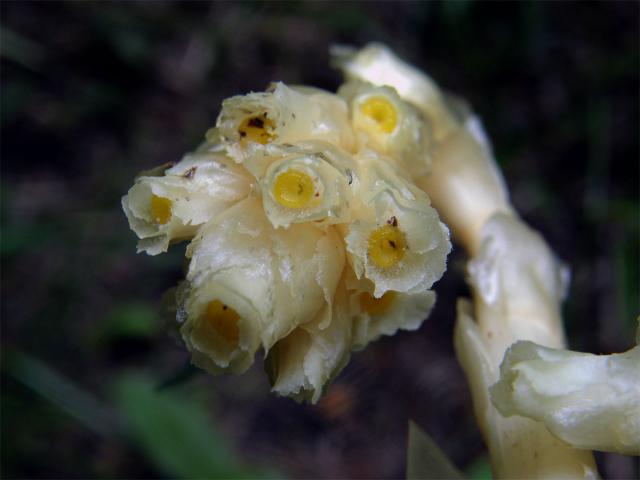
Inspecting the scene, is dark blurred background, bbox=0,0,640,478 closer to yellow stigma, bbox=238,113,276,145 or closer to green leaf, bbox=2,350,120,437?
green leaf, bbox=2,350,120,437

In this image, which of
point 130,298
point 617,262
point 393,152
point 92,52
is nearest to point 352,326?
point 393,152

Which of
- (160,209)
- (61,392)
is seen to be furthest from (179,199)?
(61,392)

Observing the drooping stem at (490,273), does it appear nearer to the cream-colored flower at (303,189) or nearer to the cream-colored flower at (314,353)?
the cream-colored flower at (314,353)

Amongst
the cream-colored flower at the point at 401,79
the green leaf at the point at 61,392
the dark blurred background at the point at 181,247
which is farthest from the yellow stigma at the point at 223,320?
the green leaf at the point at 61,392

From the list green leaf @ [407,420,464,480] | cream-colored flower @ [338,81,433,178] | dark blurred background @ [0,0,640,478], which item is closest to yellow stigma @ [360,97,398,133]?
cream-colored flower @ [338,81,433,178]

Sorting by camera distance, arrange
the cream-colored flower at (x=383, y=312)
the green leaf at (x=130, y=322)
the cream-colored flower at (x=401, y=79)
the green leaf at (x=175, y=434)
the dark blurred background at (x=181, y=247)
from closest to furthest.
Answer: the cream-colored flower at (x=383, y=312)
the cream-colored flower at (x=401, y=79)
the green leaf at (x=175, y=434)
the dark blurred background at (x=181, y=247)
the green leaf at (x=130, y=322)

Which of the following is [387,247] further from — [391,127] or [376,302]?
[391,127]
